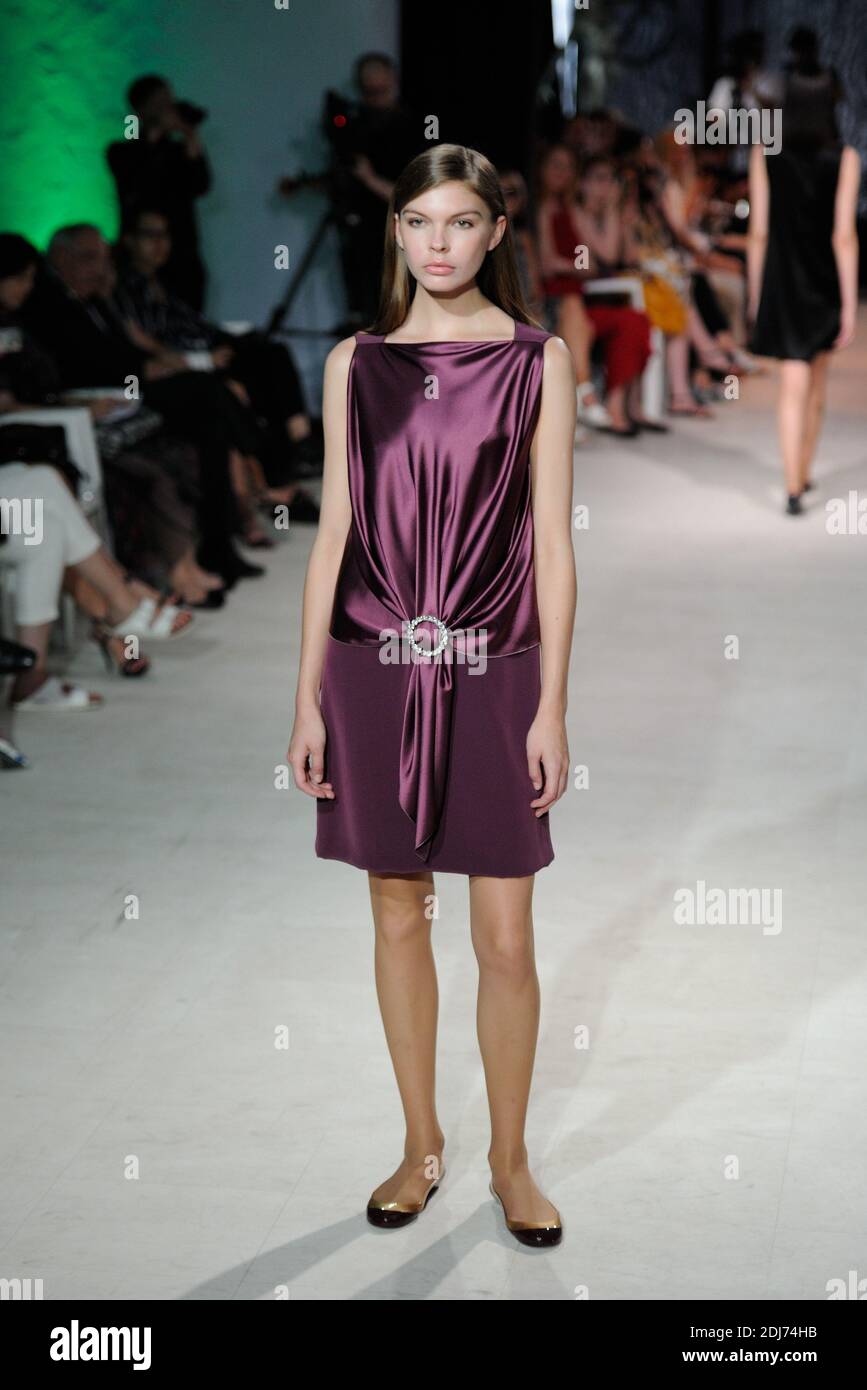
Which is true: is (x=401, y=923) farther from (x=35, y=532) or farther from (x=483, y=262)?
(x=35, y=532)

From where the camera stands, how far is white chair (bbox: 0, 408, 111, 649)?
193 inches

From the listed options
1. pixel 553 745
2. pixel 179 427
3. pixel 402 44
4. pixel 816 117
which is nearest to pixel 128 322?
pixel 179 427

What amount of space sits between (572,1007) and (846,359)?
785 centimetres

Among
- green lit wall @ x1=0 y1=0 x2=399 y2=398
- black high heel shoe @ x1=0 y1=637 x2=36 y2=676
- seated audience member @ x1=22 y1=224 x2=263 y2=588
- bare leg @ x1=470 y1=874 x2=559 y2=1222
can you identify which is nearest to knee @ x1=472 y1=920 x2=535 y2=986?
bare leg @ x1=470 y1=874 x2=559 y2=1222

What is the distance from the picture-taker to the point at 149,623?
16.3 ft

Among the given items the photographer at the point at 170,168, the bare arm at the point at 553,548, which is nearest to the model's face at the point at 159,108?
the photographer at the point at 170,168

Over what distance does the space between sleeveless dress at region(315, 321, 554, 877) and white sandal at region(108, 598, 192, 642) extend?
2705 mm

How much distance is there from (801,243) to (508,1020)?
15.1ft

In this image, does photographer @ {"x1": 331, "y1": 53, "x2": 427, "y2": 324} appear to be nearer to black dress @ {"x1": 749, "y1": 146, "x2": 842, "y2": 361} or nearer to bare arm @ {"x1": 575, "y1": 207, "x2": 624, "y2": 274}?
bare arm @ {"x1": 575, "y1": 207, "x2": 624, "y2": 274}

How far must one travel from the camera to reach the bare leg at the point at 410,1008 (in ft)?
7.56

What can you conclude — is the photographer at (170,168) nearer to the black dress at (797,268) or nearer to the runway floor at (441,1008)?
the black dress at (797,268)
